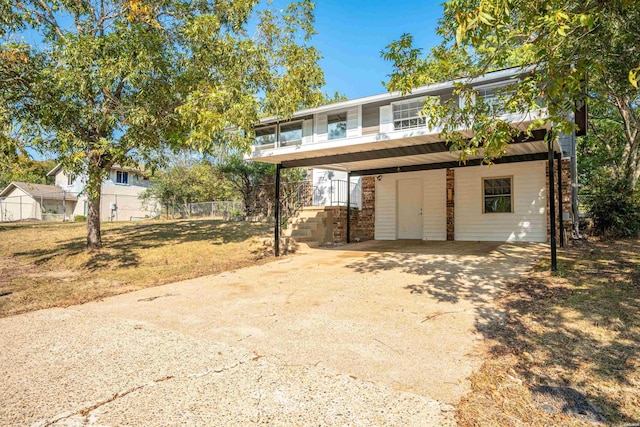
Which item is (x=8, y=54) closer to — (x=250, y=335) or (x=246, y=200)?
(x=250, y=335)

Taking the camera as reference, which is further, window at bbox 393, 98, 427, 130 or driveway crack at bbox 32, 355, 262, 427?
window at bbox 393, 98, 427, 130

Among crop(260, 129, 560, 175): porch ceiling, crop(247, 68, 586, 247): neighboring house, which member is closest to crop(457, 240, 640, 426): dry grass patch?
crop(260, 129, 560, 175): porch ceiling

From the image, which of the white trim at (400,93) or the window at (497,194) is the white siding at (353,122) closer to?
the white trim at (400,93)

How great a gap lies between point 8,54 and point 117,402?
7.71m

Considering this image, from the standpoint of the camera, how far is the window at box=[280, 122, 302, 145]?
1347 centimetres

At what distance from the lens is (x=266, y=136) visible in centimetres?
1428

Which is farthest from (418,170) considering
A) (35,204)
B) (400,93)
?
(35,204)

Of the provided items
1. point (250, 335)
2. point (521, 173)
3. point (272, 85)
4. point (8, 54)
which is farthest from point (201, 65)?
point (521, 173)

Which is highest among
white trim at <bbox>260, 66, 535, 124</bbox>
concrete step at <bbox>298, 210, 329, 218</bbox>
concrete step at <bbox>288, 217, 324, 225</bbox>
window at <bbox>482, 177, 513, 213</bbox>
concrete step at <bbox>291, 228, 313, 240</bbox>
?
white trim at <bbox>260, 66, 535, 124</bbox>

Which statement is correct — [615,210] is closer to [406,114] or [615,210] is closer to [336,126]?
[406,114]

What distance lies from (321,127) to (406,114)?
9.55 ft

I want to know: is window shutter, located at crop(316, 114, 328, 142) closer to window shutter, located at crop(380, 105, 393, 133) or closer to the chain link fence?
window shutter, located at crop(380, 105, 393, 133)

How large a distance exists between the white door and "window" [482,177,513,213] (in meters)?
2.19

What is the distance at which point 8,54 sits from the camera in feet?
23.2
